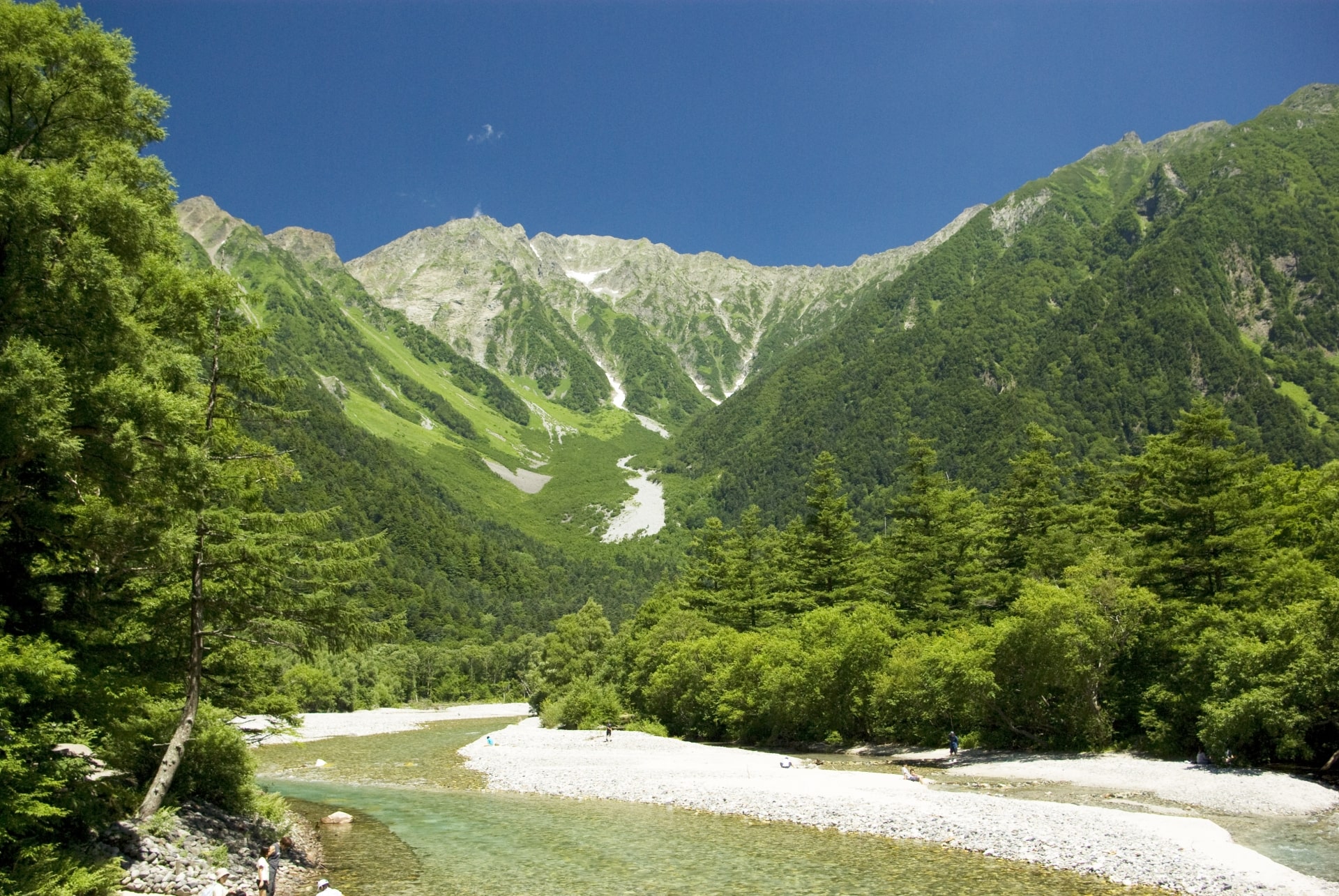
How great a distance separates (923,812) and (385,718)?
7734 cm

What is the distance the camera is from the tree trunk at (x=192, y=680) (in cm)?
1647

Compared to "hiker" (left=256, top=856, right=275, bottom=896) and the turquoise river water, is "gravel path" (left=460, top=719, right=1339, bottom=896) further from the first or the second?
"hiker" (left=256, top=856, right=275, bottom=896)

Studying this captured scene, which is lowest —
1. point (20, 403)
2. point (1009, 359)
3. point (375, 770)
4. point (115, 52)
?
point (375, 770)

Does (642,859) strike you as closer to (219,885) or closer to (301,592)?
(219,885)

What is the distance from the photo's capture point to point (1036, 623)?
35500 millimetres

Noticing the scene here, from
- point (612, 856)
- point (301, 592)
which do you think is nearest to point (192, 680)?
point (301, 592)

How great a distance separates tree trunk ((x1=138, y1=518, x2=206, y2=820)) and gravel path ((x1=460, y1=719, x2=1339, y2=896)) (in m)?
18.7

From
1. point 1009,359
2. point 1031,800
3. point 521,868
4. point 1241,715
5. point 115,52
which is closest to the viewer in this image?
point 115,52

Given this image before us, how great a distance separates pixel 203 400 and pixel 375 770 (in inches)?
1276

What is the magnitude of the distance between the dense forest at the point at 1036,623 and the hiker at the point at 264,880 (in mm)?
31564

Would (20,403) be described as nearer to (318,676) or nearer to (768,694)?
(768,694)

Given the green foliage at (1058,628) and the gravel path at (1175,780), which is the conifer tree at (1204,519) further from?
the gravel path at (1175,780)

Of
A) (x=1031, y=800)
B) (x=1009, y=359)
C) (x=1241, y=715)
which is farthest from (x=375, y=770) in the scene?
(x=1009, y=359)

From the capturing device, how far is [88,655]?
597 inches
